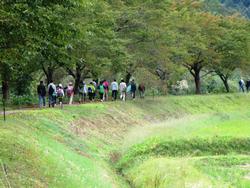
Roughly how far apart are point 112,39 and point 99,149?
16.6 m

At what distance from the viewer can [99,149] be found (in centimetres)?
2512

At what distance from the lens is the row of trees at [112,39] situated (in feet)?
52.7

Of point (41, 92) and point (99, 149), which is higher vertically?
point (41, 92)

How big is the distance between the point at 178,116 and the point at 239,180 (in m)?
24.0

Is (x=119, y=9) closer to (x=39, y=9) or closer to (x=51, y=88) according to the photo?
(x=51, y=88)

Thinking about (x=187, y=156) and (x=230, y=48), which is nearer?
(x=187, y=156)

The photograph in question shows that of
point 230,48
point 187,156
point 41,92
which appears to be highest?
point 230,48

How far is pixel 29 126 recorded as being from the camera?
23359mm

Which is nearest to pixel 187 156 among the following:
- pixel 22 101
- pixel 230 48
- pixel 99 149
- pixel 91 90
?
pixel 99 149

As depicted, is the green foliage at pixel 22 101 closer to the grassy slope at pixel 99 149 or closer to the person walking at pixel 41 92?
the person walking at pixel 41 92

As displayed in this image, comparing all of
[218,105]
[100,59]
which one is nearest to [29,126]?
[100,59]

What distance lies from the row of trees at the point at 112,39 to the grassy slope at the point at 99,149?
2.94 metres

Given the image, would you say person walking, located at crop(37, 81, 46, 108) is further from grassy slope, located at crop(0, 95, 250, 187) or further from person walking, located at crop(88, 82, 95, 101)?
person walking, located at crop(88, 82, 95, 101)

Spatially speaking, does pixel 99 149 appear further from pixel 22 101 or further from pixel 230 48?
pixel 230 48
